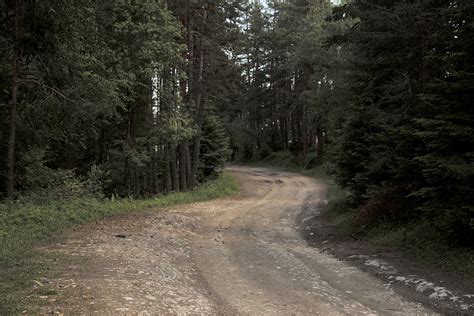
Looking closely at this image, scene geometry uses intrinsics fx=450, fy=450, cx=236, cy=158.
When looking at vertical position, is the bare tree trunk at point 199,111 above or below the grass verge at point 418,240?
above

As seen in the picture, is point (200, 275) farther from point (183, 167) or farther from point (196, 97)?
point (196, 97)

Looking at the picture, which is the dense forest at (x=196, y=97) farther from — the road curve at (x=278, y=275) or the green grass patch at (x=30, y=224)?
the road curve at (x=278, y=275)

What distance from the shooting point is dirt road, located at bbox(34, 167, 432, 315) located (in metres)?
6.67

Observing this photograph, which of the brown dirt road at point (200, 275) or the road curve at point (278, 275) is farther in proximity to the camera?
the road curve at point (278, 275)

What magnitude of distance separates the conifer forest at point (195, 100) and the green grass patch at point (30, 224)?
0.68 feet

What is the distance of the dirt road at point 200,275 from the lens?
6.67m

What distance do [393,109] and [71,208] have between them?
10.5 metres

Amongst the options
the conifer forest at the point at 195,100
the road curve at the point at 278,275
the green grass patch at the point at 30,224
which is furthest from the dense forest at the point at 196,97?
the road curve at the point at 278,275

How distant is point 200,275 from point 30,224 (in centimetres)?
555

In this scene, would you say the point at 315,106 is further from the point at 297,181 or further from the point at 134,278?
the point at 134,278

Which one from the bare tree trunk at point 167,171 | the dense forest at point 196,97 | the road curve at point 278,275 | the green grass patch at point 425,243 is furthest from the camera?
the bare tree trunk at point 167,171

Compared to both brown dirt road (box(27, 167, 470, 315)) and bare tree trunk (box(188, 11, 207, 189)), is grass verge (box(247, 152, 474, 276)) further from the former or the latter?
bare tree trunk (box(188, 11, 207, 189))

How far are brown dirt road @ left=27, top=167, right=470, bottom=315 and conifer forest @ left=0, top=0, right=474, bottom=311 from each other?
2287 millimetres

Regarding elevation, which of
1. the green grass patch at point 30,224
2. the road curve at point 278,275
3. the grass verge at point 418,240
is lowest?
the road curve at point 278,275
